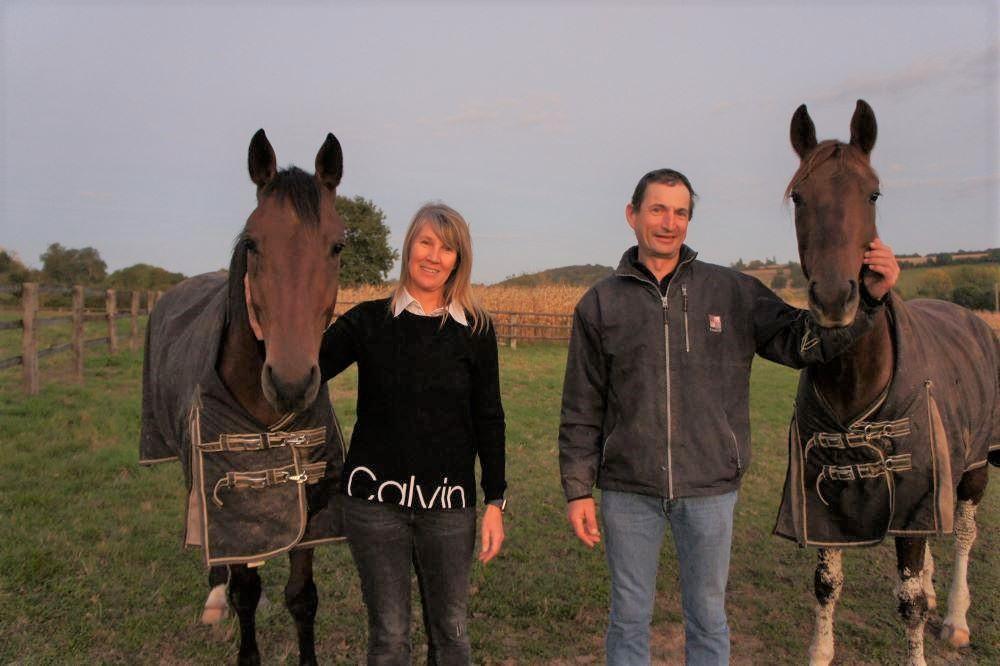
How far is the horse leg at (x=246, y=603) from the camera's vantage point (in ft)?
9.96

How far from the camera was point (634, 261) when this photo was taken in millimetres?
2545

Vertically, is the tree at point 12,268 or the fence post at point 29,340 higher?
the tree at point 12,268

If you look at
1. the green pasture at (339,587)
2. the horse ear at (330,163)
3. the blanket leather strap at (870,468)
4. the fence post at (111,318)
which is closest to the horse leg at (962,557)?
the green pasture at (339,587)

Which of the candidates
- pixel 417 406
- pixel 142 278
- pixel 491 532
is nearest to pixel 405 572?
pixel 491 532

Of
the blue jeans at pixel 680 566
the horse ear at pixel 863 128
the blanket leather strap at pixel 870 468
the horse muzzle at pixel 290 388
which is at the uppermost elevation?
the horse ear at pixel 863 128

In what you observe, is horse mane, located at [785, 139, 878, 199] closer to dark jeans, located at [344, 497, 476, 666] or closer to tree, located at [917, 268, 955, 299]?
dark jeans, located at [344, 497, 476, 666]

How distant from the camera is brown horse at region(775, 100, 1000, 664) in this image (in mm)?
2588

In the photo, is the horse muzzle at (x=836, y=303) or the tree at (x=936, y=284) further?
the tree at (x=936, y=284)

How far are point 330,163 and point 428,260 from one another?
59 cm

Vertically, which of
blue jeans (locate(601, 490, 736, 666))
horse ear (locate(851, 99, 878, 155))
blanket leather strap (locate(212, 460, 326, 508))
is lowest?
blue jeans (locate(601, 490, 736, 666))

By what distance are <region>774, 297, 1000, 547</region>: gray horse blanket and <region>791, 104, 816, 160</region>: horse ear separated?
80cm

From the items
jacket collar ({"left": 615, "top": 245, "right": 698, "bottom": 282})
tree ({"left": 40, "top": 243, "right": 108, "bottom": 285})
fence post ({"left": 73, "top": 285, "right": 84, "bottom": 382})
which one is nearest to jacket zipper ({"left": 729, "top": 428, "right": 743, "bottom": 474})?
jacket collar ({"left": 615, "top": 245, "right": 698, "bottom": 282})

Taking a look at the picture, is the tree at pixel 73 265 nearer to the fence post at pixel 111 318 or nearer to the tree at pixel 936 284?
the fence post at pixel 111 318

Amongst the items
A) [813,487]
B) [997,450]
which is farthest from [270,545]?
[997,450]
